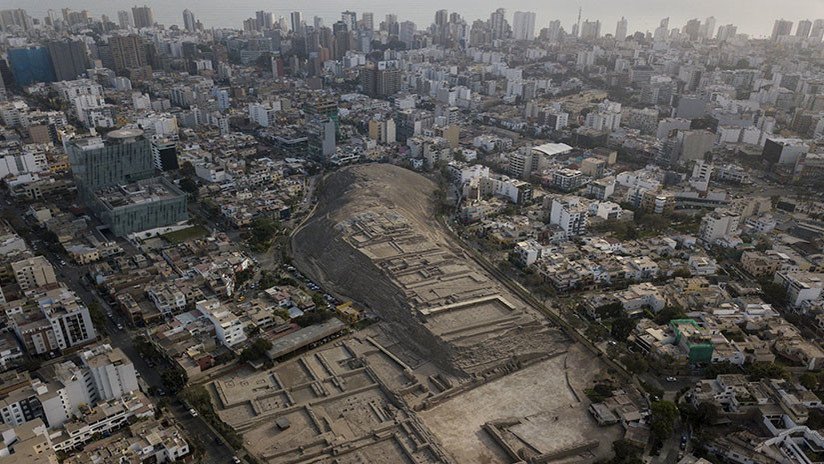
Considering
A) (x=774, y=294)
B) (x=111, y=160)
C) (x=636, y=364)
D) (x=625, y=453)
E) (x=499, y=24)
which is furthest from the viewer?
(x=499, y=24)

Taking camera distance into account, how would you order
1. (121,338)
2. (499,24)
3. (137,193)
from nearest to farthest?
1. (121,338)
2. (137,193)
3. (499,24)

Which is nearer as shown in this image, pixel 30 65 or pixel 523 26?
pixel 30 65

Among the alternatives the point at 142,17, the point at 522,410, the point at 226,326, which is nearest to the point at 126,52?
the point at 142,17

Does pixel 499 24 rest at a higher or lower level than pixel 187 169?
higher

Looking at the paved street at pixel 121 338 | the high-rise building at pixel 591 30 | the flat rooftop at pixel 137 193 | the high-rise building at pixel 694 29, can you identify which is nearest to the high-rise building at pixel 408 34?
the high-rise building at pixel 591 30

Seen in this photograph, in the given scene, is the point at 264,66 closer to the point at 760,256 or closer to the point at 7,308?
the point at 7,308

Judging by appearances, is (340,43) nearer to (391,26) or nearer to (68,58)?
(391,26)
